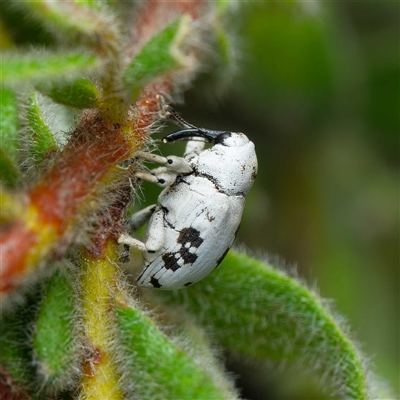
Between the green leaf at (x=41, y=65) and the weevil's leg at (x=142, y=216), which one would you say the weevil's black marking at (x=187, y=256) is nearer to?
the weevil's leg at (x=142, y=216)

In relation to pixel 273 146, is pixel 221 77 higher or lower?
higher

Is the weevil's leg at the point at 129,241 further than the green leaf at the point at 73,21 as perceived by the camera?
Yes

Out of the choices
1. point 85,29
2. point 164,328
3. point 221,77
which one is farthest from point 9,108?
point 221,77

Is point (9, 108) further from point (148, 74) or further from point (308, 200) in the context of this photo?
point (308, 200)

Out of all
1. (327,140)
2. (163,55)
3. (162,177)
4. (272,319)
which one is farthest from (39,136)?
(327,140)

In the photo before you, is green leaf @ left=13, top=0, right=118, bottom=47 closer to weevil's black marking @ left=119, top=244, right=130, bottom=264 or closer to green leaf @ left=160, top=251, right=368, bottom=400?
weevil's black marking @ left=119, top=244, right=130, bottom=264

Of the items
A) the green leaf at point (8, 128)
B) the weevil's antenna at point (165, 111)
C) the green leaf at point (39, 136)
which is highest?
the green leaf at point (8, 128)

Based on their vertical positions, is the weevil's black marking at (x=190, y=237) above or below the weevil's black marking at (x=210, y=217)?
below

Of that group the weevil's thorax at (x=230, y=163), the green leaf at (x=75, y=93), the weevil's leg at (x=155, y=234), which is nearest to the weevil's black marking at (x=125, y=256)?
the weevil's leg at (x=155, y=234)

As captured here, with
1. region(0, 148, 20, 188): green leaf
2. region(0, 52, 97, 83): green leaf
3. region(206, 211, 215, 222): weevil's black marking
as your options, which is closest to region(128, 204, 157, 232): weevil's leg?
region(206, 211, 215, 222): weevil's black marking
